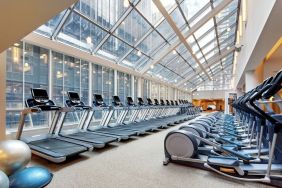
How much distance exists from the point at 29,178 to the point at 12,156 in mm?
368

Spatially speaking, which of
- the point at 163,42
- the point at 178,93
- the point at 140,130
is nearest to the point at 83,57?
the point at 140,130

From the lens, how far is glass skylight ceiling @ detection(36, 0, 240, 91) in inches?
245

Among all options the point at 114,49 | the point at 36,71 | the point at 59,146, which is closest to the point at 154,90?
the point at 114,49

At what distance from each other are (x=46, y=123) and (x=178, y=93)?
16142 millimetres

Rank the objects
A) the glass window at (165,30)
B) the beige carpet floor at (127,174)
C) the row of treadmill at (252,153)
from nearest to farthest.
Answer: the row of treadmill at (252,153) → the beige carpet floor at (127,174) → the glass window at (165,30)

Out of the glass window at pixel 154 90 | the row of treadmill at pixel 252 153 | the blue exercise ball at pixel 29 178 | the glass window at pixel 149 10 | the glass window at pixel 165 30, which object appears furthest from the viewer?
the glass window at pixel 154 90

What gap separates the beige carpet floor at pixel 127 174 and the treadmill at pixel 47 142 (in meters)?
0.18

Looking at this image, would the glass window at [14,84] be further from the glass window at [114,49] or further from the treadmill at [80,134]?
the glass window at [114,49]

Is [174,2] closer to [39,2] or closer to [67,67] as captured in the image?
[67,67]

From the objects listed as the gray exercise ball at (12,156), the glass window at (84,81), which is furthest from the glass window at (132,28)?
the gray exercise ball at (12,156)

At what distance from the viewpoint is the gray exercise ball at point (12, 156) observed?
2.05 m

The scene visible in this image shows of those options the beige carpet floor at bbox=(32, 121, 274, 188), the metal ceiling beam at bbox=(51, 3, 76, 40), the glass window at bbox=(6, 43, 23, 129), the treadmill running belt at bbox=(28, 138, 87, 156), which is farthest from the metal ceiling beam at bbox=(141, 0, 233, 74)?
the treadmill running belt at bbox=(28, 138, 87, 156)

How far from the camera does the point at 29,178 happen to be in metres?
1.96

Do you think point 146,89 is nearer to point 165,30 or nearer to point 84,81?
point 165,30
